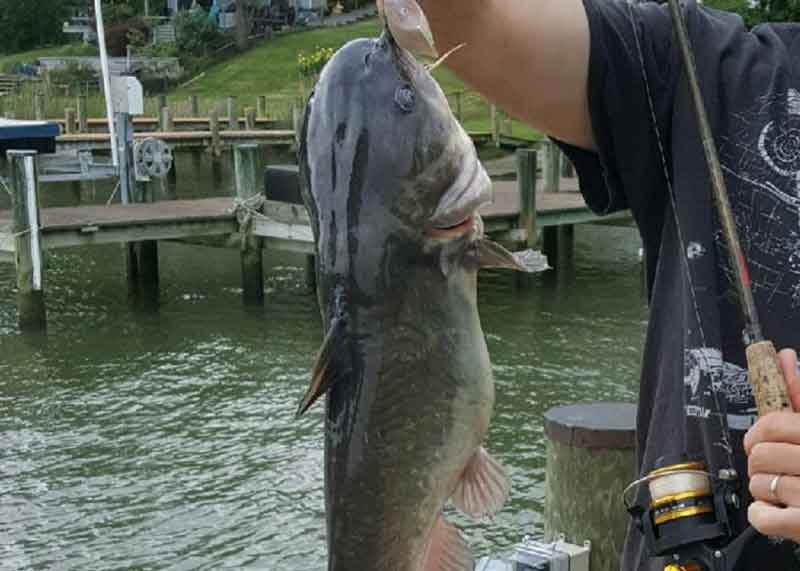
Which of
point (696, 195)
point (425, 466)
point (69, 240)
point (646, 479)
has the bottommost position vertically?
point (69, 240)

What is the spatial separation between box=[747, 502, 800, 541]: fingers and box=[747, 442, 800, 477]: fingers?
5 cm

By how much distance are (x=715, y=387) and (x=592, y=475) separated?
9.55 ft

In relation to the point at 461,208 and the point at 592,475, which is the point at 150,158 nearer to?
the point at 592,475

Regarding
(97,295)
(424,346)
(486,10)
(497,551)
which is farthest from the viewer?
(97,295)

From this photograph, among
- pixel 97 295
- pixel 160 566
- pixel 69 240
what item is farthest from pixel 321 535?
pixel 97 295

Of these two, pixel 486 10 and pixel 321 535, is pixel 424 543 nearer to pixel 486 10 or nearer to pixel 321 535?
pixel 486 10

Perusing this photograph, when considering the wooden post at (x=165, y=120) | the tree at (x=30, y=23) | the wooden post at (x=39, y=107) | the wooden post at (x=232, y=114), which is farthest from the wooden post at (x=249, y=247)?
the tree at (x=30, y=23)

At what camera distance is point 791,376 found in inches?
70.8

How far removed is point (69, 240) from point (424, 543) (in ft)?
39.7

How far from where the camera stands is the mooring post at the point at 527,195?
548 inches

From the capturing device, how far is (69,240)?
13.1 metres

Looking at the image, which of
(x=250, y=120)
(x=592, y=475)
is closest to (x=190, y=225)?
(x=592, y=475)

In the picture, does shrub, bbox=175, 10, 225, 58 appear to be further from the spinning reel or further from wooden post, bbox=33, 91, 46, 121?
the spinning reel

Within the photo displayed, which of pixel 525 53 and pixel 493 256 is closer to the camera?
pixel 493 256
